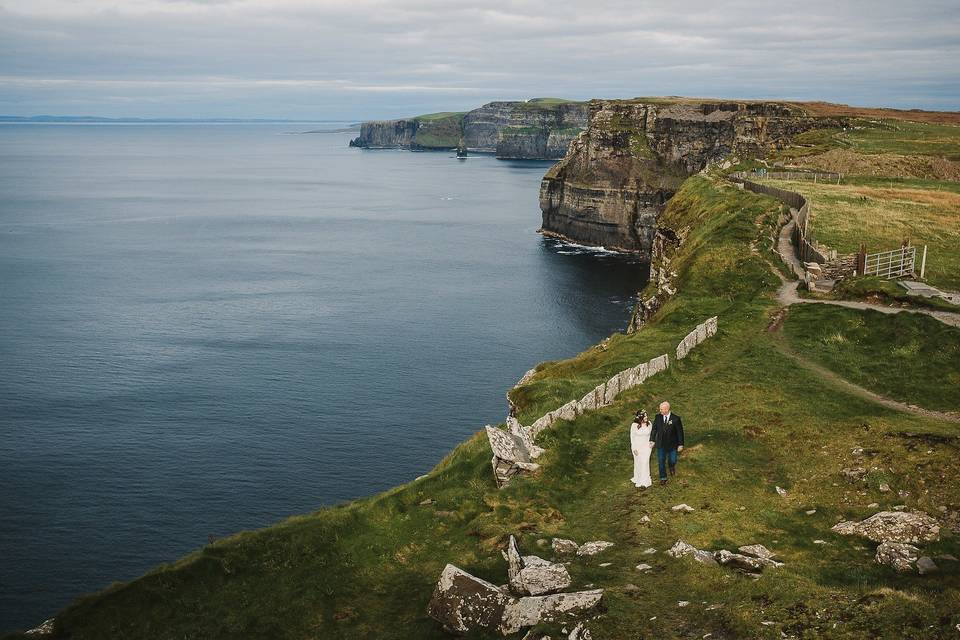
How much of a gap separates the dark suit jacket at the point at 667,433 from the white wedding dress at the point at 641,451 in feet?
0.89

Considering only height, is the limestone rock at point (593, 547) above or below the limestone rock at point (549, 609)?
below

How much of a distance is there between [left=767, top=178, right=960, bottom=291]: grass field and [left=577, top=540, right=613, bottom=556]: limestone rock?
34811 mm

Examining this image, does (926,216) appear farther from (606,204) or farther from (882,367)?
(606,204)

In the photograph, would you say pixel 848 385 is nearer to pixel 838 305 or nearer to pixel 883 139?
pixel 838 305

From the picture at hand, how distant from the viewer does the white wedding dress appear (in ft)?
82.8

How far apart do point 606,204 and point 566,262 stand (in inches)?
1022

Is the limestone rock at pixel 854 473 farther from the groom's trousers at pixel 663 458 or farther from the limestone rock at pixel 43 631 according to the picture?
the limestone rock at pixel 43 631

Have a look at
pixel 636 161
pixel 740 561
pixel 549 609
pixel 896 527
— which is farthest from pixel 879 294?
pixel 636 161

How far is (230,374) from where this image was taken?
8419 cm

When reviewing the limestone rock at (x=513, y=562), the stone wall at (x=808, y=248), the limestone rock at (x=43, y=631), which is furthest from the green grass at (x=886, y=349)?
the limestone rock at (x=43, y=631)

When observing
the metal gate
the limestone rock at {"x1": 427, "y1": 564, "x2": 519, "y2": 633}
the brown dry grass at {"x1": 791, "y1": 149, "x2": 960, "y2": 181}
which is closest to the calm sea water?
the brown dry grass at {"x1": 791, "y1": 149, "x2": 960, "y2": 181}

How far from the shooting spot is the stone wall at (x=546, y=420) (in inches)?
1106

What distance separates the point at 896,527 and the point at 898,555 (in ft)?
6.38

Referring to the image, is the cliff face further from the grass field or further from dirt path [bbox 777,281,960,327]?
dirt path [bbox 777,281,960,327]
